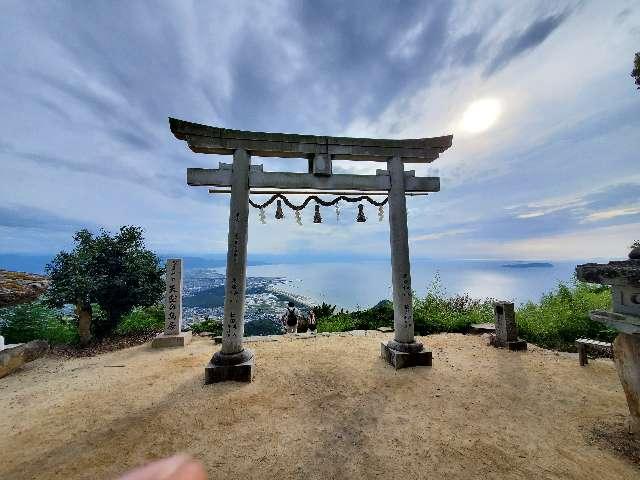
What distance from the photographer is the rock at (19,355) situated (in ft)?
25.2

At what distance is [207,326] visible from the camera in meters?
12.4

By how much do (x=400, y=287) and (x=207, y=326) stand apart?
29.4 feet

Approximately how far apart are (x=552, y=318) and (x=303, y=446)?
1026 centimetres

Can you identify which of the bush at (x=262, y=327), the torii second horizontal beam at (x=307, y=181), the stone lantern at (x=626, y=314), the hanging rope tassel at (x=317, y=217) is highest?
the torii second horizontal beam at (x=307, y=181)

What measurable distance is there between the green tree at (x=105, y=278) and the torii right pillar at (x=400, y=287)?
10.1m

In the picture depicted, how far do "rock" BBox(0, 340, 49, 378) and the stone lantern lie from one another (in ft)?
43.2

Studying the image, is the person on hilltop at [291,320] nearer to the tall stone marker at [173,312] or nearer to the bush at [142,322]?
the tall stone marker at [173,312]

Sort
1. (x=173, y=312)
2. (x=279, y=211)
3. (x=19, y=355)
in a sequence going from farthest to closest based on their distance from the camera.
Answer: (x=173, y=312)
(x=19, y=355)
(x=279, y=211)

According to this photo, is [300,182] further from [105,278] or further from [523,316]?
[523,316]

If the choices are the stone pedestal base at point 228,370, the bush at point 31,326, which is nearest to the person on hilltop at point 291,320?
the stone pedestal base at point 228,370

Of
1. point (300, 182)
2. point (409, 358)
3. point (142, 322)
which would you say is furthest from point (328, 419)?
point (142, 322)

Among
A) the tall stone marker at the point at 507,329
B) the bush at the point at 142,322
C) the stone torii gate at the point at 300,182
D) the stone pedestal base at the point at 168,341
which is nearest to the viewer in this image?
the stone torii gate at the point at 300,182

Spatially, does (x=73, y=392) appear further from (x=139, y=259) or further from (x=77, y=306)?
(x=139, y=259)

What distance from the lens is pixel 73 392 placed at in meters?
6.23
